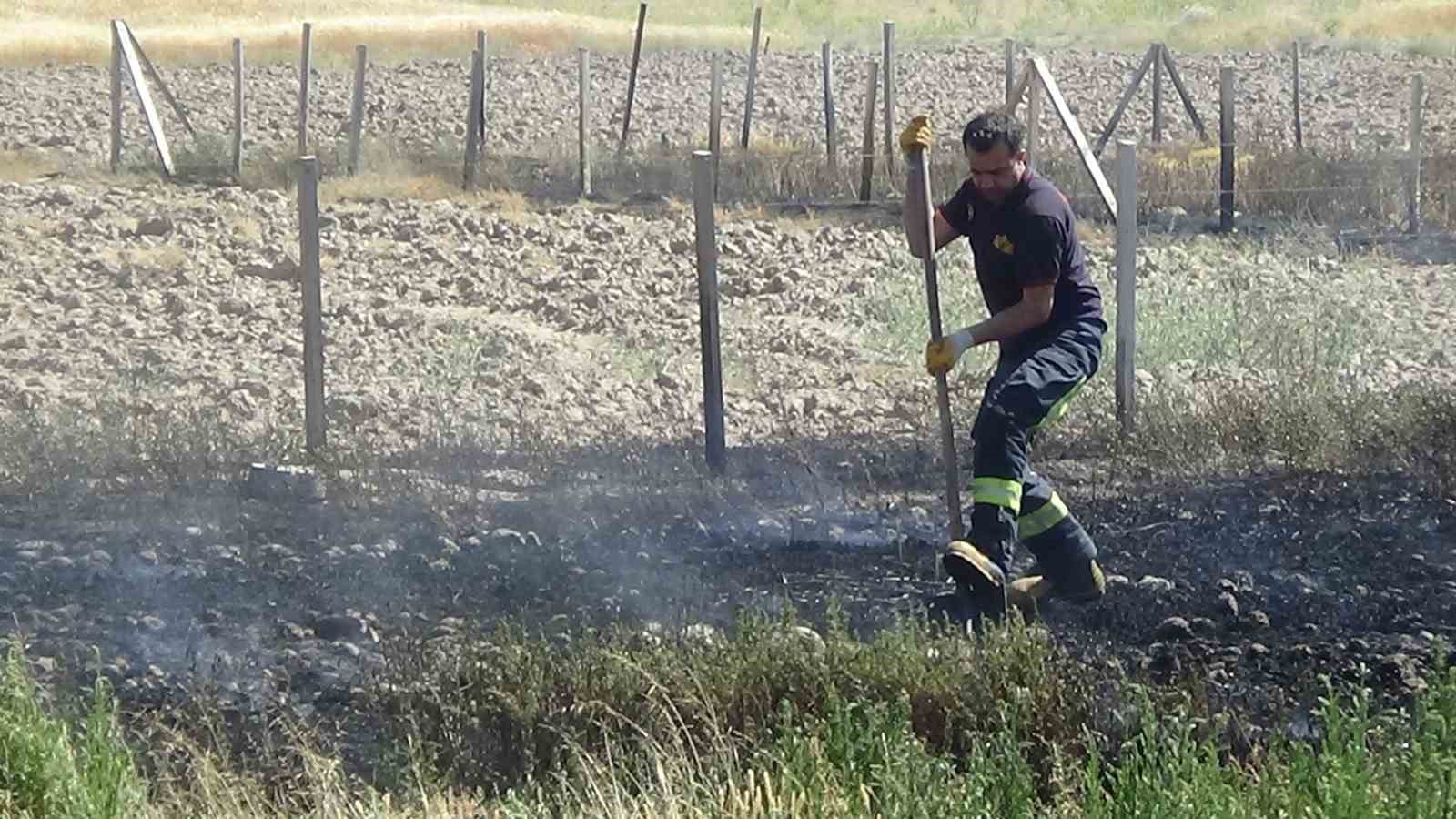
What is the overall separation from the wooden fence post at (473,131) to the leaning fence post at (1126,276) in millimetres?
10424

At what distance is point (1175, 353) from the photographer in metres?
11.7

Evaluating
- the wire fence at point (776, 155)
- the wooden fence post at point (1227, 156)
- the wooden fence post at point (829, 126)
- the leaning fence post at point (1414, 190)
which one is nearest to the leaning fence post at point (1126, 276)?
the wire fence at point (776, 155)

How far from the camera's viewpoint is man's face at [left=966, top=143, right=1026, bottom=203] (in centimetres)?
656

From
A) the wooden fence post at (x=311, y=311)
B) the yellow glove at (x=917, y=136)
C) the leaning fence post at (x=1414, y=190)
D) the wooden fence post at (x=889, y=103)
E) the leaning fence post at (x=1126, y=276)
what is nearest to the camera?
the yellow glove at (x=917, y=136)

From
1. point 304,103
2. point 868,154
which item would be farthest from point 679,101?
point 868,154

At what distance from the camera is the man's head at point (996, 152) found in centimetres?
654

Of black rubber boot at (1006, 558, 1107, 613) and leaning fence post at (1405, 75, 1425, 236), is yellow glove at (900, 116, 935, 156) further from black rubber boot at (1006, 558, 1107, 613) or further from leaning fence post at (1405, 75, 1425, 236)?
leaning fence post at (1405, 75, 1425, 236)

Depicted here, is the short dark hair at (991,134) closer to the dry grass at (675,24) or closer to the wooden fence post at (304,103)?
the wooden fence post at (304,103)

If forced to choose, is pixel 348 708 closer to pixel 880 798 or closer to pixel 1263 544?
pixel 880 798

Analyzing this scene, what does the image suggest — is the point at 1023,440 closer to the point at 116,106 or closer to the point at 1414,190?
the point at 1414,190

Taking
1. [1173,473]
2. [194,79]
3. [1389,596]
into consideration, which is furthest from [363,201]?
[194,79]

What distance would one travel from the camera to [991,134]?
653 centimetres

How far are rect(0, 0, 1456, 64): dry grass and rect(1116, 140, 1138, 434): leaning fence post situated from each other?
93.4 ft

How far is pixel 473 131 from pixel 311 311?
11.2 meters
